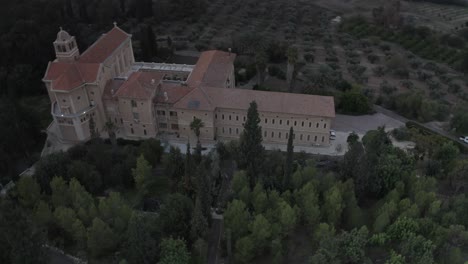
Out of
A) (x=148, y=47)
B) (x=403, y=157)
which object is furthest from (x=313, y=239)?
(x=148, y=47)

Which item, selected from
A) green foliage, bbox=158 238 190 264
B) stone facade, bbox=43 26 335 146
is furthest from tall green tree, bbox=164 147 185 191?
green foliage, bbox=158 238 190 264

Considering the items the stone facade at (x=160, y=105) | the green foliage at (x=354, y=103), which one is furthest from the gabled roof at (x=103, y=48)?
the green foliage at (x=354, y=103)

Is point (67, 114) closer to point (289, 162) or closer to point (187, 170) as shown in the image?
point (187, 170)

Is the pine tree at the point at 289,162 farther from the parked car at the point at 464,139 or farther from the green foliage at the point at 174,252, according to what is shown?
the parked car at the point at 464,139

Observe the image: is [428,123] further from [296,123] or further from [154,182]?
[154,182]

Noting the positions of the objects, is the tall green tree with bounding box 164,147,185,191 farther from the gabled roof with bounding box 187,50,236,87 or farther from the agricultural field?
the agricultural field

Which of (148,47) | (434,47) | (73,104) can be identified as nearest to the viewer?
(73,104)
